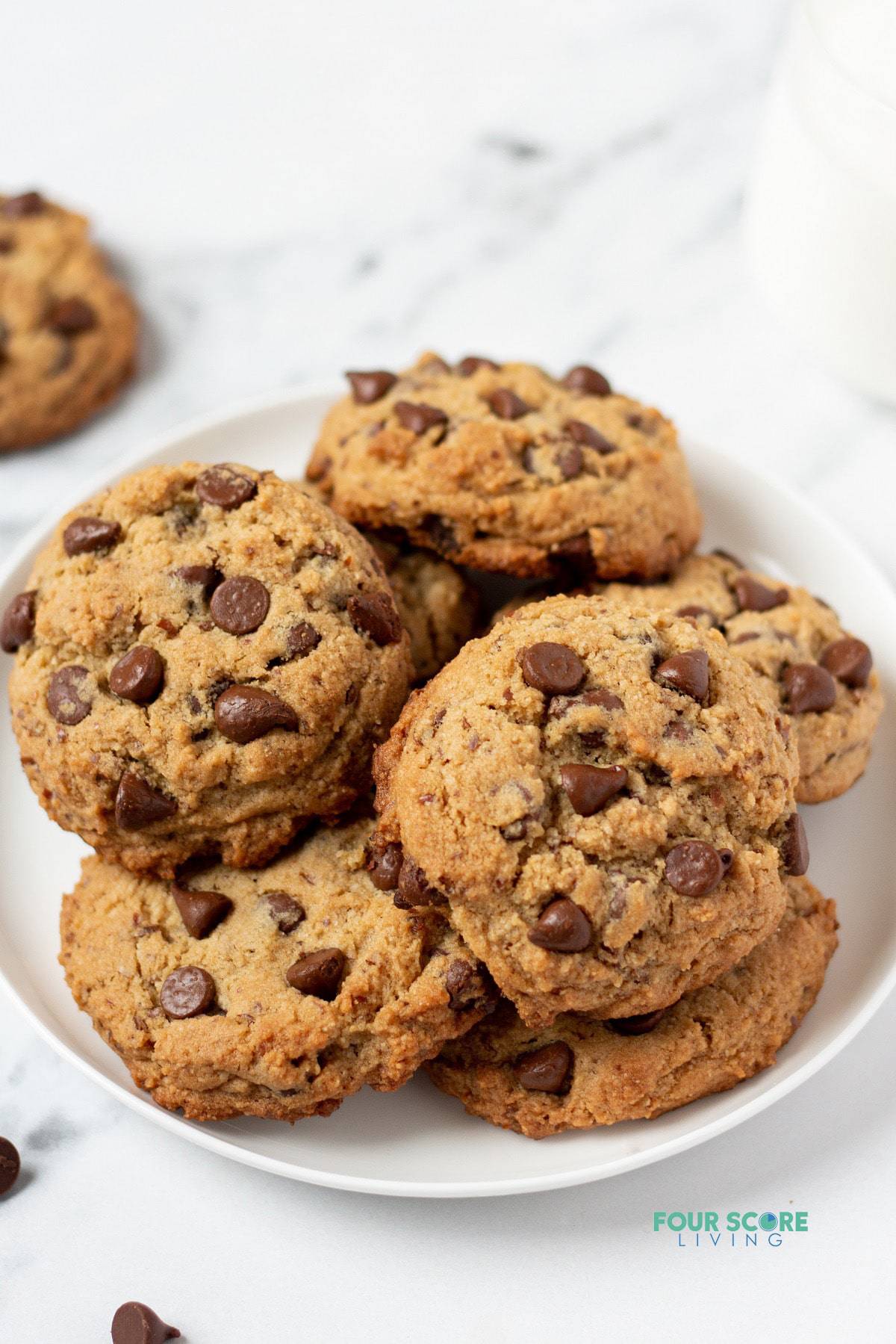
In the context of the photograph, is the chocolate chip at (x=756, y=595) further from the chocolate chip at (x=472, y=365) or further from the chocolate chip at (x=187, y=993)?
the chocolate chip at (x=187, y=993)

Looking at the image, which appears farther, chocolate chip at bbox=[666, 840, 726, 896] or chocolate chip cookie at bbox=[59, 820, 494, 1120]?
chocolate chip cookie at bbox=[59, 820, 494, 1120]

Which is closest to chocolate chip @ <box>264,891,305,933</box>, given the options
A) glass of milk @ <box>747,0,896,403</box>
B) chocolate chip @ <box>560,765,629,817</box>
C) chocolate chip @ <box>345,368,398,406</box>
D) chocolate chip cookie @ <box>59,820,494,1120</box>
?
chocolate chip cookie @ <box>59,820,494,1120</box>

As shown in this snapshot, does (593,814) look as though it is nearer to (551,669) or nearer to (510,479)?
(551,669)

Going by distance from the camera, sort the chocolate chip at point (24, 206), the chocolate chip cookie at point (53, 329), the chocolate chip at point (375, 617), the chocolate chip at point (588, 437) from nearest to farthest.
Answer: the chocolate chip at point (375, 617)
the chocolate chip at point (588, 437)
the chocolate chip cookie at point (53, 329)
the chocolate chip at point (24, 206)

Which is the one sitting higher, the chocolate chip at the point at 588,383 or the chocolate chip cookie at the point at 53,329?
the chocolate chip at the point at 588,383

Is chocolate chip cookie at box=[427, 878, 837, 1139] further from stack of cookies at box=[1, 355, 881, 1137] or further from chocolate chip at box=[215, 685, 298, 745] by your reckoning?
chocolate chip at box=[215, 685, 298, 745]

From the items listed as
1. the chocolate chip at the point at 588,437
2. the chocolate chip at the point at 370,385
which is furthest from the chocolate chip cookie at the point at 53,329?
the chocolate chip at the point at 588,437

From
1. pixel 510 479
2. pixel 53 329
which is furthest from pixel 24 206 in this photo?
pixel 510 479
